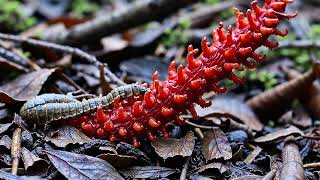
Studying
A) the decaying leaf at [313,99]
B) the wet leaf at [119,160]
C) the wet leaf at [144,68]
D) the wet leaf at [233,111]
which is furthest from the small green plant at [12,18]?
the decaying leaf at [313,99]

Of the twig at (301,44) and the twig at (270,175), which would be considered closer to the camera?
the twig at (270,175)

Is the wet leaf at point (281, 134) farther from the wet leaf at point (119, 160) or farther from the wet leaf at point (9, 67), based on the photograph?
the wet leaf at point (9, 67)

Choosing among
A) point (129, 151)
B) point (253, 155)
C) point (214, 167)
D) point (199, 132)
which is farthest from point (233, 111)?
point (129, 151)


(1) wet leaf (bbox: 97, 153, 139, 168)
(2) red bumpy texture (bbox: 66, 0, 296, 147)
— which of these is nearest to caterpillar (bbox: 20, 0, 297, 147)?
(2) red bumpy texture (bbox: 66, 0, 296, 147)

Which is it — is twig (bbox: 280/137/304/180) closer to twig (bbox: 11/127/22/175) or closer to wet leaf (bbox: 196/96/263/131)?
wet leaf (bbox: 196/96/263/131)

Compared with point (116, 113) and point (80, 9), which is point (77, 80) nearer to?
point (116, 113)
